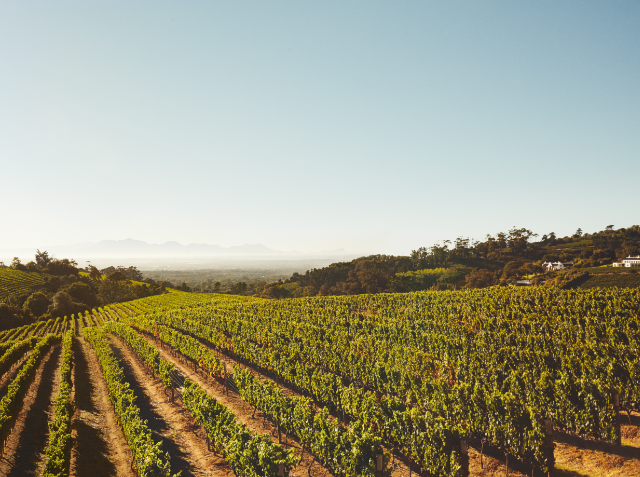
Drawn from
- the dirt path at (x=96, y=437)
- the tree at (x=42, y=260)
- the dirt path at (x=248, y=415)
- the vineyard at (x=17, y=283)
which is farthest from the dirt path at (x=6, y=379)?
the tree at (x=42, y=260)

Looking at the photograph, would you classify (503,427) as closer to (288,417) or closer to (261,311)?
(288,417)

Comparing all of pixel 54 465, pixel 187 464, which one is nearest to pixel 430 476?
pixel 187 464

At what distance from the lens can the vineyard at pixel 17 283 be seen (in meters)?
73.0

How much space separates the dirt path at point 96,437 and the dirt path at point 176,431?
1.58 meters

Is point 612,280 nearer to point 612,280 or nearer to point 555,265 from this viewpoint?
point 612,280

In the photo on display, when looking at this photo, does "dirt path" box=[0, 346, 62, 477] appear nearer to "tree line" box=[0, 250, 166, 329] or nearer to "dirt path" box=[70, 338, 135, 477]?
"dirt path" box=[70, 338, 135, 477]

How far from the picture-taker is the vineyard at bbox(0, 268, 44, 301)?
240 ft

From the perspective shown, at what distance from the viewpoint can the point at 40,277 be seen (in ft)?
316

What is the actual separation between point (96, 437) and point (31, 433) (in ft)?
11.8

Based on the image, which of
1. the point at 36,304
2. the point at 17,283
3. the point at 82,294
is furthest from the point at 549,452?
the point at 17,283

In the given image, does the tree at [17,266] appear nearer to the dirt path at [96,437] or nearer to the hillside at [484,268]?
the hillside at [484,268]

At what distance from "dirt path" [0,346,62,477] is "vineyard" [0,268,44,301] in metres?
69.6

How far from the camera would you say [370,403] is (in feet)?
46.8

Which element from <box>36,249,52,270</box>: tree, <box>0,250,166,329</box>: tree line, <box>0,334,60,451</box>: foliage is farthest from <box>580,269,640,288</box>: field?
<box>36,249,52,270</box>: tree
